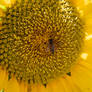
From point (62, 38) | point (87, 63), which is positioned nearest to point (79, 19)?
point (62, 38)

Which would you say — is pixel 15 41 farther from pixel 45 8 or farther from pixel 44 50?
pixel 45 8

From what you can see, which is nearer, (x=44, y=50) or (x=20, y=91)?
(x=44, y=50)

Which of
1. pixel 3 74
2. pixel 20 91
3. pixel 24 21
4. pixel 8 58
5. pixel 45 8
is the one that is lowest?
pixel 20 91

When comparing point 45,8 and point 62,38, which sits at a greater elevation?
point 45,8

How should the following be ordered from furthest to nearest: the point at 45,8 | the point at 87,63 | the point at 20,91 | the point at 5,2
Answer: the point at 87,63, the point at 20,91, the point at 45,8, the point at 5,2
